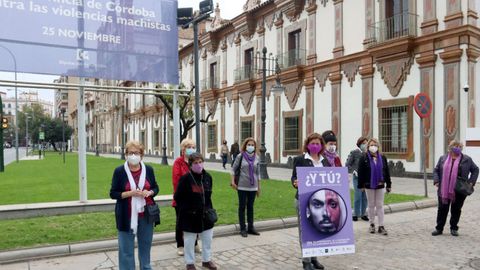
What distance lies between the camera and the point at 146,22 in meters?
10.1

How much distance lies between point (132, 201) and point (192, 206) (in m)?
0.87

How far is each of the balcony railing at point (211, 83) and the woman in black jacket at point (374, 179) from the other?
2680 cm

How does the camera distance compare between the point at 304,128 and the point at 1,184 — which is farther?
the point at 304,128

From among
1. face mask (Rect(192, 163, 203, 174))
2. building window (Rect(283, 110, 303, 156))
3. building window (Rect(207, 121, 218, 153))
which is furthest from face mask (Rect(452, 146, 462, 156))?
building window (Rect(207, 121, 218, 153))

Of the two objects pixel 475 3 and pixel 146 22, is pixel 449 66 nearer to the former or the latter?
pixel 475 3

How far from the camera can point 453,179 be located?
7773mm

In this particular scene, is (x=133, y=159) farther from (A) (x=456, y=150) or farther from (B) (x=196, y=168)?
(A) (x=456, y=150)

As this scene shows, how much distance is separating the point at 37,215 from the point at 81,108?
247cm

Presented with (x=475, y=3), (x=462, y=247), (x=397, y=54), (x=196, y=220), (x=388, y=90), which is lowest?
(x=462, y=247)

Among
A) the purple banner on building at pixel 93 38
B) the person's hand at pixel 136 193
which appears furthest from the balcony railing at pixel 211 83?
the person's hand at pixel 136 193

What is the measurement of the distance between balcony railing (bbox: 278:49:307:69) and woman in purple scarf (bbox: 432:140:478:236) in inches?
670

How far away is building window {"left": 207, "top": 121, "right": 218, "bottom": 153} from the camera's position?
34875 millimetres

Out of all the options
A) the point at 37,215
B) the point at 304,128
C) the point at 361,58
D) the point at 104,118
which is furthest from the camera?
the point at 104,118

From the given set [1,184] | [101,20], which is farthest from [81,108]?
[1,184]
